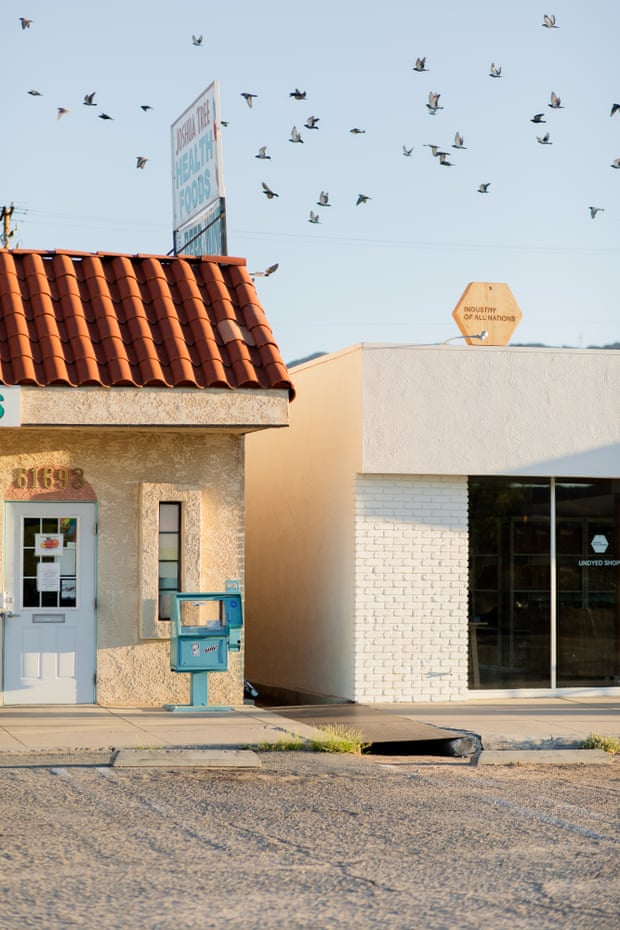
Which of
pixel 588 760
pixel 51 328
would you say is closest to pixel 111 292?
pixel 51 328

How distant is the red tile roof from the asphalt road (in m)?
4.65

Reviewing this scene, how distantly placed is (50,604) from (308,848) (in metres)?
7.54

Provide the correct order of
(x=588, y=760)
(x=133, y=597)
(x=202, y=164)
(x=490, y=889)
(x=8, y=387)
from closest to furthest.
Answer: (x=490, y=889), (x=588, y=760), (x=8, y=387), (x=133, y=597), (x=202, y=164)

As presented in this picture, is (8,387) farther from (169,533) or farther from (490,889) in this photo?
(490,889)

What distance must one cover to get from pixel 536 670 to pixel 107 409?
21.2 ft

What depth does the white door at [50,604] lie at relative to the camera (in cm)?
1473

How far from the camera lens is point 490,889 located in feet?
23.0

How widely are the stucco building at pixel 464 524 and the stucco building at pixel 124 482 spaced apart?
1.74m

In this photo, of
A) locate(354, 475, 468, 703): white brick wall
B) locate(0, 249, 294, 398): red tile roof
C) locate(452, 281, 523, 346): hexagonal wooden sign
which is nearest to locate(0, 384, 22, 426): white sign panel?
locate(0, 249, 294, 398): red tile roof

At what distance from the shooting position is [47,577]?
48.8 ft

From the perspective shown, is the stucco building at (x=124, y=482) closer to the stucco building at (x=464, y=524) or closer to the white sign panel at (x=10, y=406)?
the white sign panel at (x=10, y=406)

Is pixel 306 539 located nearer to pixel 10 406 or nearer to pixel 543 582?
pixel 543 582

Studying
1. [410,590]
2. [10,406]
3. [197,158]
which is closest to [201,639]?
[410,590]

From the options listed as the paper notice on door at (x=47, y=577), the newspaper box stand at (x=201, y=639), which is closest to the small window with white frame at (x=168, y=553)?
the newspaper box stand at (x=201, y=639)
